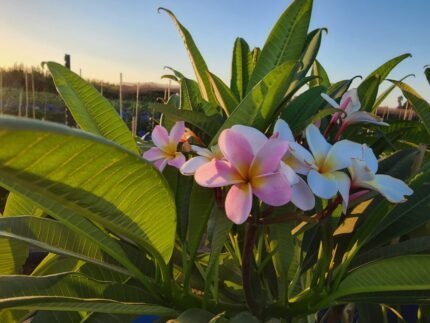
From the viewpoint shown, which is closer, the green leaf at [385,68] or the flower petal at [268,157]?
the flower petal at [268,157]

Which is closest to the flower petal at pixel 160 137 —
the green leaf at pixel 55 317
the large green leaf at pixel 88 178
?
the large green leaf at pixel 88 178

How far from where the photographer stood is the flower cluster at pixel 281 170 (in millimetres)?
393

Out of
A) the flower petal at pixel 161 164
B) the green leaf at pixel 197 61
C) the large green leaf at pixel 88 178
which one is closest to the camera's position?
the large green leaf at pixel 88 178

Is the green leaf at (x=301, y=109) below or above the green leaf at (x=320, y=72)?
below

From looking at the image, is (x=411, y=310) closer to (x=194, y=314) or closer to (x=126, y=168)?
(x=194, y=314)

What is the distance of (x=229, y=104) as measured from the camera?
1.84 ft

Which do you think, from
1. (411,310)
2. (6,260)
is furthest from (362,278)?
(411,310)

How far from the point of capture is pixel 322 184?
1.36 feet

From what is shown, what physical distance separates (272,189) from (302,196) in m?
0.03

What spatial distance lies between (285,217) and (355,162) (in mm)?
79

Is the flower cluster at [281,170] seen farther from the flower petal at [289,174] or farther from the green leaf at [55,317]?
the green leaf at [55,317]

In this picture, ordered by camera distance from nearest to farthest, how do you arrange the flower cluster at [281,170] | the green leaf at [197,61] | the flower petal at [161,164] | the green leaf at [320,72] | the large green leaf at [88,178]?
the large green leaf at [88,178] < the flower cluster at [281,170] < the flower petal at [161,164] < the green leaf at [197,61] < the green leaf at [320,72]

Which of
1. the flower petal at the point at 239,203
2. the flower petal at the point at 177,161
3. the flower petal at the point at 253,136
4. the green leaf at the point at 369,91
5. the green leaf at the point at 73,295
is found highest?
the green leaf at the point at 369,91

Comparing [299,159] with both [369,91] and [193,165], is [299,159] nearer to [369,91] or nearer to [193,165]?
[193,165]
